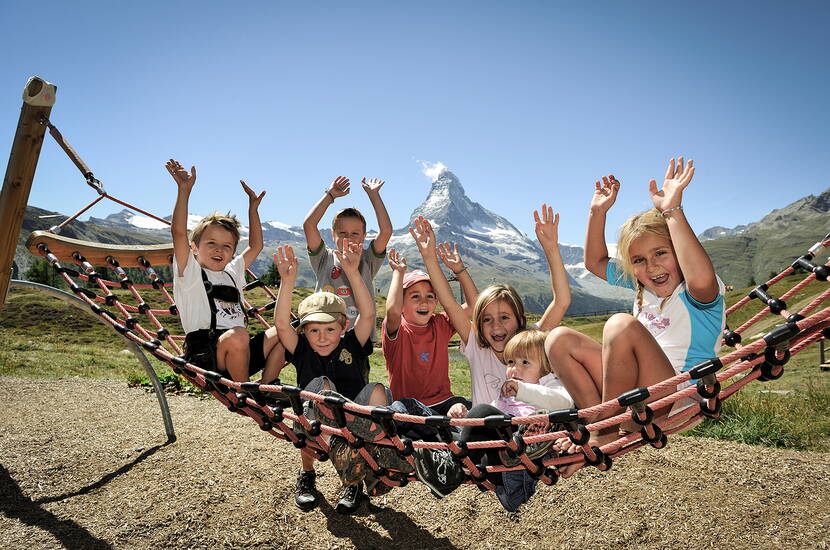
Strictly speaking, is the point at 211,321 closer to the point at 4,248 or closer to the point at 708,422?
the point at 4,248

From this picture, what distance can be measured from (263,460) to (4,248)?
3111 millimetres

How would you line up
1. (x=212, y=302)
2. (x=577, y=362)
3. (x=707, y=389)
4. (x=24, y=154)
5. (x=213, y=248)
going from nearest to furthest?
1. (x=707, y=389)
2. (x=577, y=362)
3. (x=212, y=302)
4. (x=213, y=248)
5. (x=24, y=154)

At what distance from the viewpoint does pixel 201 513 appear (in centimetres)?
441

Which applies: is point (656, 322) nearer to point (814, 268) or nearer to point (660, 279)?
point (660, 279)

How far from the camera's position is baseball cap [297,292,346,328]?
344 cm

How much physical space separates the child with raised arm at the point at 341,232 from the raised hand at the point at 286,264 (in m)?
0.74

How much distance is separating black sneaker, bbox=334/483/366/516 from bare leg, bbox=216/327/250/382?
46.5 inches

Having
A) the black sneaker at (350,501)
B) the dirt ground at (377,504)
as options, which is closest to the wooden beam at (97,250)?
the dirt ground at (377,504)

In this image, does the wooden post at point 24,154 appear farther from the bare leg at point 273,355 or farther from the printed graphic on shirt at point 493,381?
the printed graphic on shirt at point 493,381

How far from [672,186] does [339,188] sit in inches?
111

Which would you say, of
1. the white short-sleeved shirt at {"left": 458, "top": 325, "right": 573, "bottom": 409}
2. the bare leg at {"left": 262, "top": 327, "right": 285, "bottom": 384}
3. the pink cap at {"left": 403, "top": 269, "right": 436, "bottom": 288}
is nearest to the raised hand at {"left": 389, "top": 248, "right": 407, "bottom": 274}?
the pink cap at {"left": 403, "top": 269, "right": 436, "bottom": 288}

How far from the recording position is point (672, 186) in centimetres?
260

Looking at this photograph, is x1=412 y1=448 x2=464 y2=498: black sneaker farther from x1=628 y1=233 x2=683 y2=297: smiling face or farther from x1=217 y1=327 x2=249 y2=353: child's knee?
x1=217 y1=327 x2=249 y2=353: child's knee

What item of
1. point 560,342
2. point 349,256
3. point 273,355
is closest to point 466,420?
point 560,342
